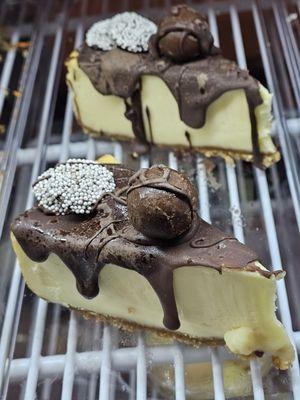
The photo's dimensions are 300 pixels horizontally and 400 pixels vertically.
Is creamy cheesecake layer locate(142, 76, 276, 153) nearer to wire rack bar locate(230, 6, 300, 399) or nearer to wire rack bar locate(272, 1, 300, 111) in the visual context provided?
wire rack bar locate(230, 6, 300, 399)

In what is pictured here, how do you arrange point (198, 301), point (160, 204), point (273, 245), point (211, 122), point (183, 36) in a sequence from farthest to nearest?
point (211, 122), point (183, 36), point (273, 245), point (198, 301), point (160, 204)

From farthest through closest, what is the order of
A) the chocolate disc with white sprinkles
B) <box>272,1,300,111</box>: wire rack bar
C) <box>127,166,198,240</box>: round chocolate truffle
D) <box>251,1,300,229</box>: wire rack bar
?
<box>272,1,300,111</box>: wire rack bar → the chocolate disc with white sprinkles → <box>251,1,300,229</box>: wire rack bar → <box>127,166,198,240</box>: round chocolate truffle

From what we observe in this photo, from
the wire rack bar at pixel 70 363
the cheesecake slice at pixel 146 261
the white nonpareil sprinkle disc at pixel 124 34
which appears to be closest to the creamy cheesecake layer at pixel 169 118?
the white nonpareil sprinkle disc at pixel 124 34

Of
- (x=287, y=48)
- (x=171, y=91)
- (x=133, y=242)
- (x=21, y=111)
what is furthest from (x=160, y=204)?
(x=287, y=48)

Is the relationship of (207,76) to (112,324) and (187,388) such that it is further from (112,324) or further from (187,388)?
(187,388)

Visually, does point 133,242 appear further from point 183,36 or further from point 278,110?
point 278,110

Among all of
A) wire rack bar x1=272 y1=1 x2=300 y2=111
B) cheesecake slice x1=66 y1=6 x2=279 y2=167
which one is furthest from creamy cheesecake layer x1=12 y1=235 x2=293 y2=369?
wire rack bar x1=272 y1=1 x2=300 y2=111
